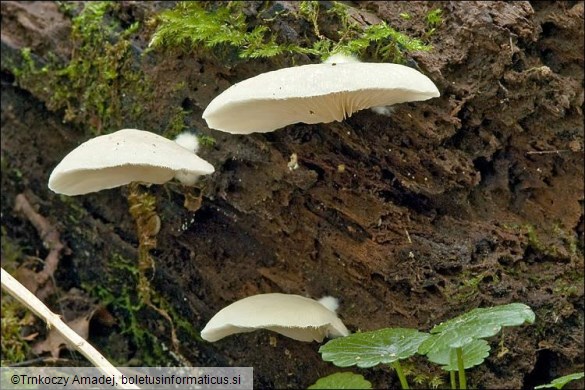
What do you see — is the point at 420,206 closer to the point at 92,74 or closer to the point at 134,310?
the point at 134,310

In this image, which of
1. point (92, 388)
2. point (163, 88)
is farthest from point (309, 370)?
point (163, 88)

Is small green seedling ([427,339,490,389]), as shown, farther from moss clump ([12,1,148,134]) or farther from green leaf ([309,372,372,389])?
moss clump ([12,1,148,134])

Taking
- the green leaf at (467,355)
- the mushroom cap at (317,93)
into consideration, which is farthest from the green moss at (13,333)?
the green leaf at (467,355)

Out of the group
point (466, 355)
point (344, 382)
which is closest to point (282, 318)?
Answer: point (344, 382)

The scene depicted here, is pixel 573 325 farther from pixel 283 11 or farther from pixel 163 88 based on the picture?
pixel 163 88

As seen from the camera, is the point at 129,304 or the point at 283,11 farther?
the point at 129,304

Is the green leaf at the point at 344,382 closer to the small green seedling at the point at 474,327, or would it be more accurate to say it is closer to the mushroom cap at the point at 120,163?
the small green seedling at the point at 474,327
